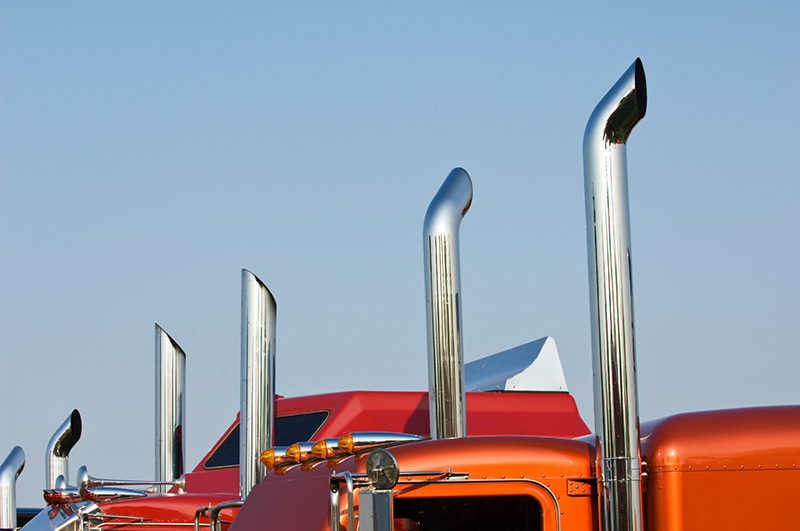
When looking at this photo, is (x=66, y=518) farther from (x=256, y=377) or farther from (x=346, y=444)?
(x=346, y=444)

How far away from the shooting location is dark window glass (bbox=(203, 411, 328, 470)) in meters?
9.58

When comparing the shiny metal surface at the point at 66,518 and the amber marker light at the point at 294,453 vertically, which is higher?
the amber marker light at the point at 294,453

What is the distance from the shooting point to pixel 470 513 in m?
4.85

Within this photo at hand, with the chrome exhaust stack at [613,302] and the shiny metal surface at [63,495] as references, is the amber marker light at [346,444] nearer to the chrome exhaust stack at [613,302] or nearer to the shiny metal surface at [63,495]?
→ the chrome exhaust stack at [613,302]

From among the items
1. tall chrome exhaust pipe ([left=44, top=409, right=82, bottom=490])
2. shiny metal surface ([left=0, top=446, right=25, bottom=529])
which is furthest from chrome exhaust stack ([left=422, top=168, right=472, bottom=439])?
shiny metal surface ([left=0, top=446, right=25, bottom=529])

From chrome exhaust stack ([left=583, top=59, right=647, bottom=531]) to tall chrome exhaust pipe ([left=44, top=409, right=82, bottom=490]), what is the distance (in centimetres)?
931

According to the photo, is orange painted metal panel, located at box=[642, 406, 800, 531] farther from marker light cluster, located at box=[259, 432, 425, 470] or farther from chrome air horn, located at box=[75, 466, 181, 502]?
chrome air horn, located at box=[75, 466, 181, 502]

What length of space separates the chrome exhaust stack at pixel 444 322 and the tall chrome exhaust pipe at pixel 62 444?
6.69 metres

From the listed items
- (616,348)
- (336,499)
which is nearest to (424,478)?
(336,499)

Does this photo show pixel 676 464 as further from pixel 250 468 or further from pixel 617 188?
pixel 250 468

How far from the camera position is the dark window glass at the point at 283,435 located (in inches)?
377

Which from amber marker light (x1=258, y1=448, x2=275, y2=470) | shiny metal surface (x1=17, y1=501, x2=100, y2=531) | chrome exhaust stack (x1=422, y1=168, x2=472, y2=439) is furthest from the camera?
shiny metal surface (x1=17, y1=501, x2=100, y2=531)

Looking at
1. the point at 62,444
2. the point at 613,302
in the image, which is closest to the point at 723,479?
the point at 613,302

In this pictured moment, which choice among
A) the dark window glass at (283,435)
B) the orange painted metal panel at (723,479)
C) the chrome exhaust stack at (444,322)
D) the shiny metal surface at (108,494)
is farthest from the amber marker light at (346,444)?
the dark window glass at (283,435)
